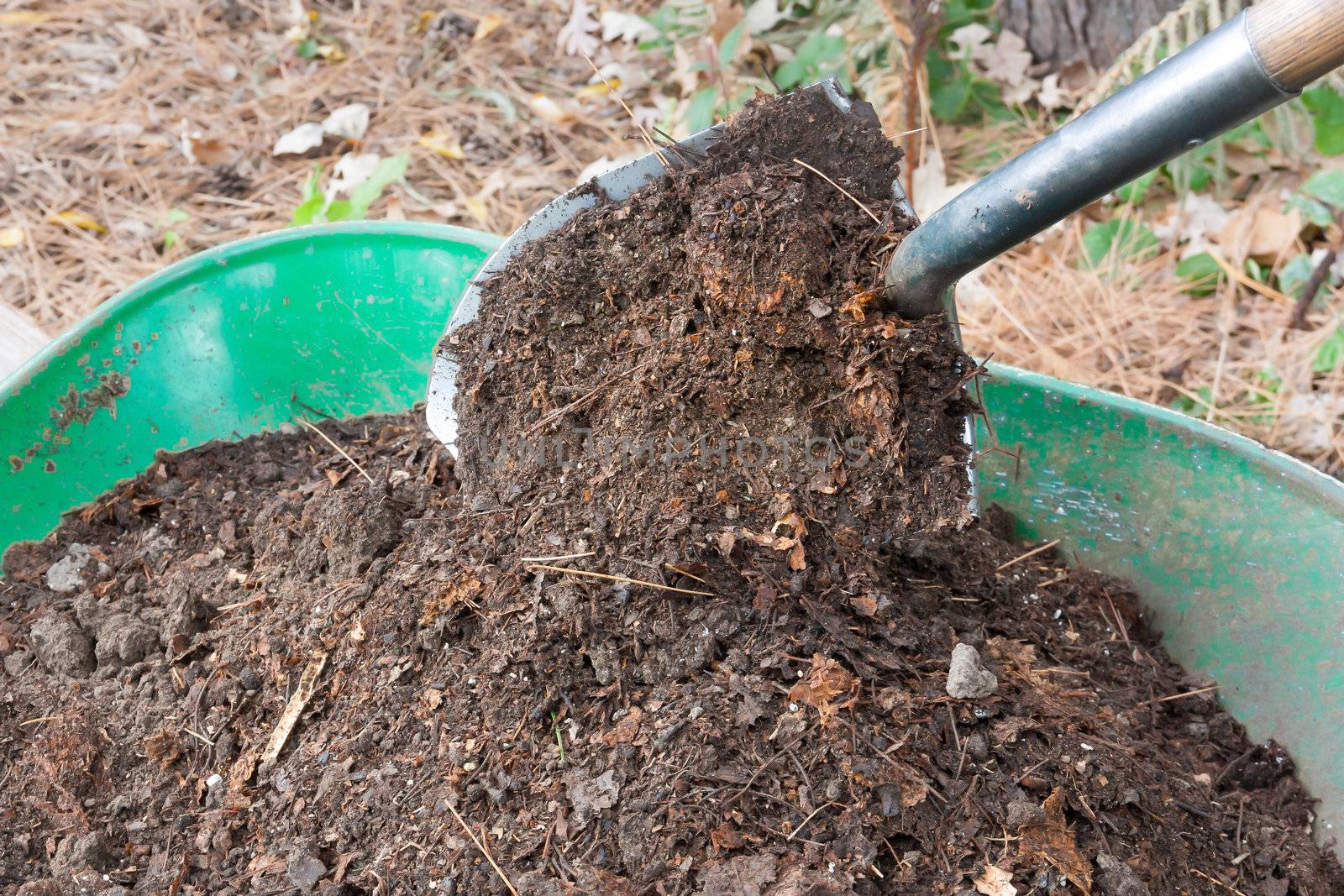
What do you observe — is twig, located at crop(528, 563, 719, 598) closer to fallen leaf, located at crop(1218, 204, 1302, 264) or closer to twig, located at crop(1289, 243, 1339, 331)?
twig, located at crop(1289, 243, 1339, 331)

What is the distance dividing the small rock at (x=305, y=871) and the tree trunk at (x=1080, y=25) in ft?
10.0

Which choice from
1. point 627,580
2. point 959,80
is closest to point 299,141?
point 959,80

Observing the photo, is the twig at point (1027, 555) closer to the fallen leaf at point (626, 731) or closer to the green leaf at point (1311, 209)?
the fallen leaf at point (626, 731)

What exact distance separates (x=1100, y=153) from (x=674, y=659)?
28.5 inches

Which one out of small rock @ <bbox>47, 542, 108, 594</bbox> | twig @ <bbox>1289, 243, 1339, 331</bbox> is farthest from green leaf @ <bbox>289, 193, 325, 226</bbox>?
twig @ <bbox>1289, 243, 1339, 331</bbox>

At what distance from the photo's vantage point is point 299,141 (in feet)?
10.9

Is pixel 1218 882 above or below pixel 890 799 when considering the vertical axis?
below

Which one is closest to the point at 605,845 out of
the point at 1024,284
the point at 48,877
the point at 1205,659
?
the point at 48,877

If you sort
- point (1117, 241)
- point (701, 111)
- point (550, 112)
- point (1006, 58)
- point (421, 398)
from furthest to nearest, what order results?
point (550, 112) → point (1006, 58) → point (701, 111) → point (1117, 241) → point (421, 398)

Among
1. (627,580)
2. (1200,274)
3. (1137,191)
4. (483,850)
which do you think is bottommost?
(1200,274)

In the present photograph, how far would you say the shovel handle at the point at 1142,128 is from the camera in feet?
2.88

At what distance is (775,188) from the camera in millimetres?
1357

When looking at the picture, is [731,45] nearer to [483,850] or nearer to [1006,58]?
[1006,58]

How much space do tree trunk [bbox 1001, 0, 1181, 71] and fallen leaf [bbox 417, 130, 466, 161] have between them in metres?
1.80
